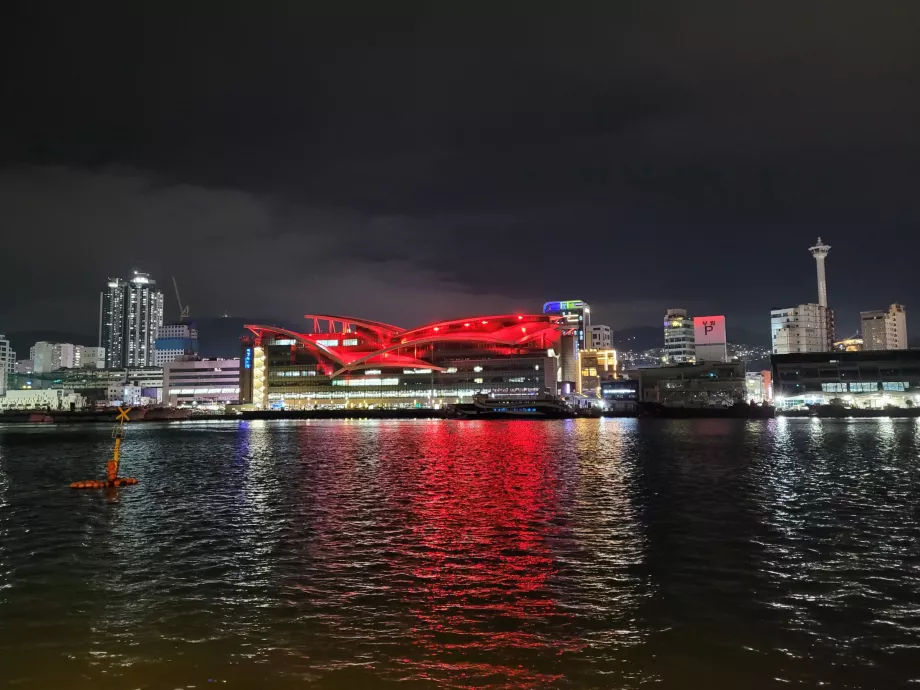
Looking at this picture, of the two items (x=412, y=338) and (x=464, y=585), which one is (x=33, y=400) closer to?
(x=412, y=338)

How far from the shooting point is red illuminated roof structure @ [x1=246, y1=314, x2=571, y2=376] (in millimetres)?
174375

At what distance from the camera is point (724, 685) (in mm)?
9820

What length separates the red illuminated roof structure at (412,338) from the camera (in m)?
174

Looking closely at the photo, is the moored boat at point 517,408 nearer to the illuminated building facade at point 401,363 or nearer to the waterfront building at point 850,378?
the illuminated building facade at point 401,363

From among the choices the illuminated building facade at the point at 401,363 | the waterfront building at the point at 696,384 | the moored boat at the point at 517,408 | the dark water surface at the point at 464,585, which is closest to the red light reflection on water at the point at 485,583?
the dark water surface at the point at 464,585

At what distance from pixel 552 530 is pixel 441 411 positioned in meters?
137

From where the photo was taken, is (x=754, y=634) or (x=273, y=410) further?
(x=273, y=410)

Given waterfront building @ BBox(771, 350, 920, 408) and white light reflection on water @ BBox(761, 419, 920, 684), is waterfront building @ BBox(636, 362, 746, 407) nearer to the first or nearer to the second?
waterfront building @ BBox(771, 350, 920, 408)

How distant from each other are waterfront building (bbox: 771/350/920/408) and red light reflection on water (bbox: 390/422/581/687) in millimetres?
140514

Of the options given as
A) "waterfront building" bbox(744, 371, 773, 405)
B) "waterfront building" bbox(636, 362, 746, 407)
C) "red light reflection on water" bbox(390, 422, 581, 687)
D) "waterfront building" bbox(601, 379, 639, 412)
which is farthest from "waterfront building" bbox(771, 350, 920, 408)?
"red light reflection on water" bbox(390, 422, 581, 687)

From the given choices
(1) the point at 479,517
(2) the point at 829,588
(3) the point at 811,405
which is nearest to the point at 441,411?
(3) the point at 811,405

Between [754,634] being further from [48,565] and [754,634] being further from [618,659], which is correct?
[48,565]

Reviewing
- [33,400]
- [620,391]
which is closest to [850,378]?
[620,391]

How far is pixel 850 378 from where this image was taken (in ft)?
487
